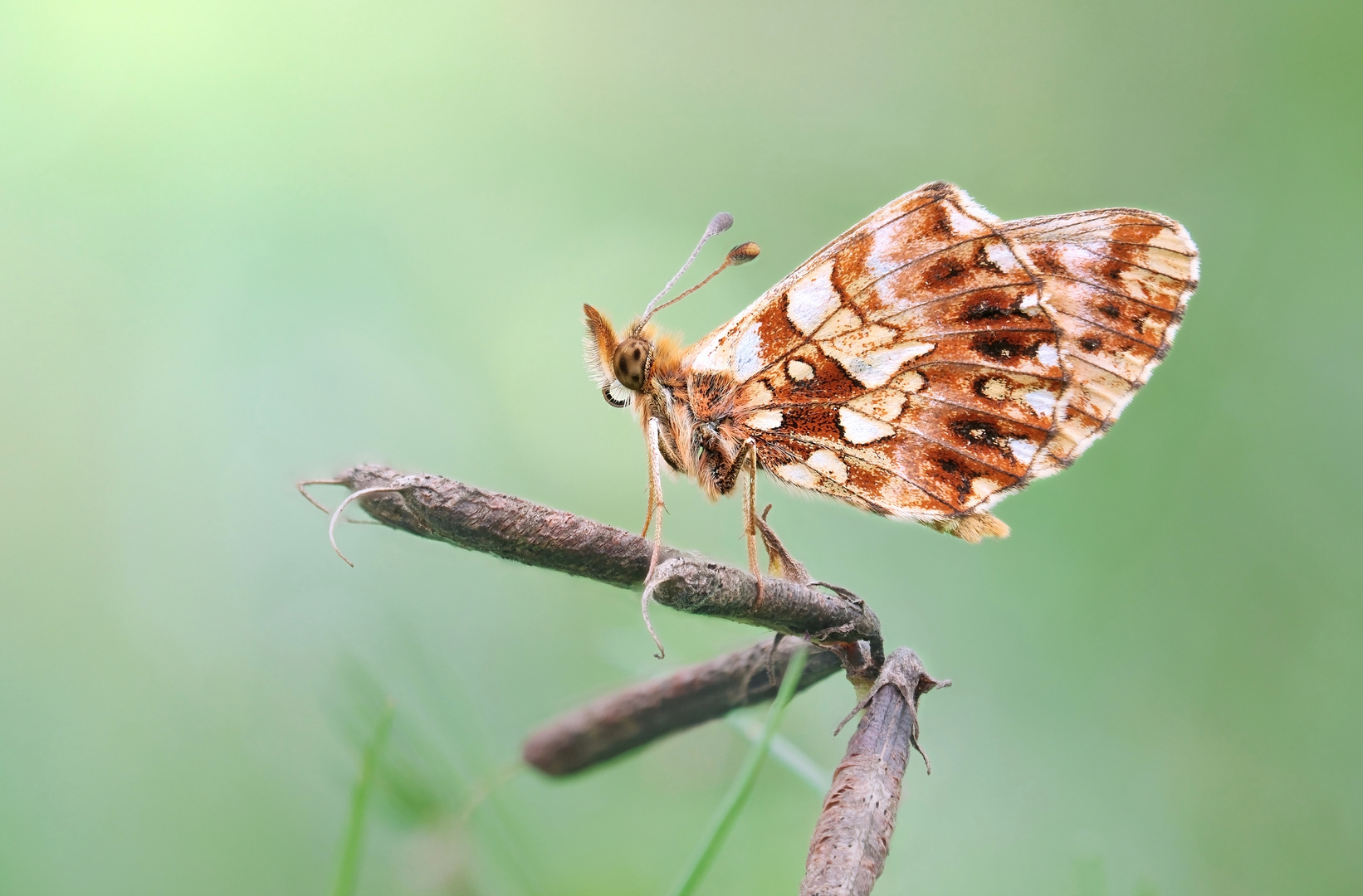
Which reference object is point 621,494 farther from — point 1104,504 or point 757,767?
point 757,767

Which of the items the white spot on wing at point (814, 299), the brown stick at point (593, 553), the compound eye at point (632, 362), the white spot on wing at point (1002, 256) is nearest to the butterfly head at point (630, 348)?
the compound eye at point (632, 362)

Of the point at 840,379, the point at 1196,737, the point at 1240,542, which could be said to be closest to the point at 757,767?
the point at 840,379

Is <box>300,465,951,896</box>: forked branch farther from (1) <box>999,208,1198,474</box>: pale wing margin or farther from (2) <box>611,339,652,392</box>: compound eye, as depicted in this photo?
(1) <box>999,208,1198,474</box>: pale wing margin

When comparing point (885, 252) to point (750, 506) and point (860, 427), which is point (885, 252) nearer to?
point (860, 427)

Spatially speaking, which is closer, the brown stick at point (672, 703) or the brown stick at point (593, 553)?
the brown stick at point (593, 553)

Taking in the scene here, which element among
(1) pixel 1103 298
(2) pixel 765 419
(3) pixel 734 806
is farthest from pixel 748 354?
(3) pixel 734 806

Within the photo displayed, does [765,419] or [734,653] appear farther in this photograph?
[765,419]

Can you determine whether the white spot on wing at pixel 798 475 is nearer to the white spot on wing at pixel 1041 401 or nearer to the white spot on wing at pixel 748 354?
the white spot on wing at pixel 748 354
